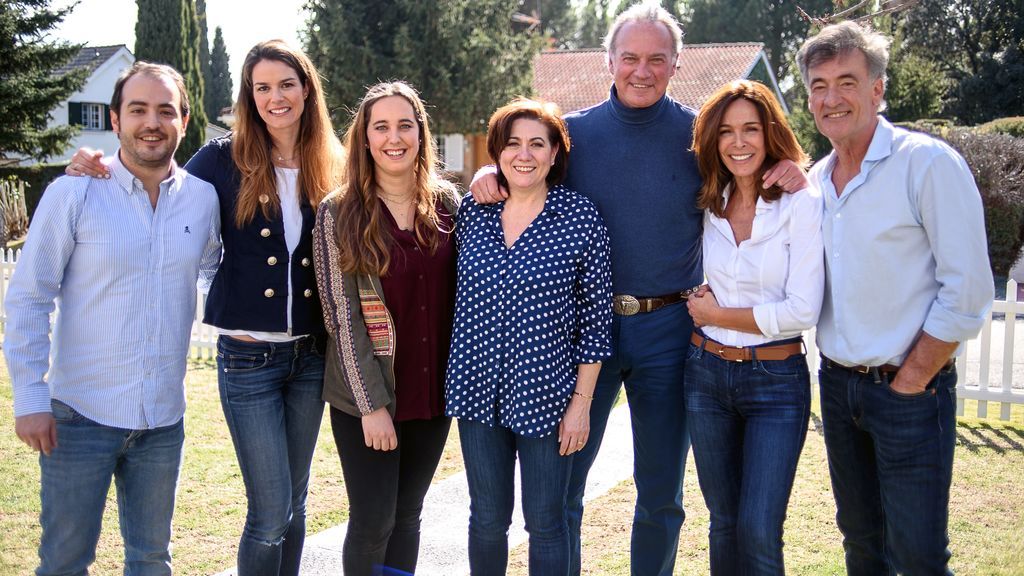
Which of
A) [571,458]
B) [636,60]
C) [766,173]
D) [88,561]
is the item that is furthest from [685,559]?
[88,561]

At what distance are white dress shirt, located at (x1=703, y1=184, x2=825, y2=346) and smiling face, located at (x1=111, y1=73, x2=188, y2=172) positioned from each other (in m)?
2.11

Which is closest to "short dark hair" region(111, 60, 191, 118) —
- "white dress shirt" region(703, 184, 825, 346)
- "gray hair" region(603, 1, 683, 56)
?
"gray hair" region(603, 1, 683, 56)

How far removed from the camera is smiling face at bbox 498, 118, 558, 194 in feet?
10.3

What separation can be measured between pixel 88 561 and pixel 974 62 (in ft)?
123

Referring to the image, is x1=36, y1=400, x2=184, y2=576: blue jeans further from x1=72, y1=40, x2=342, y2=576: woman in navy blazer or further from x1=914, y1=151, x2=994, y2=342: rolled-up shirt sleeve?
x1=914, y1=151, x2=994, y2=342: rolled-up shirt sleeve

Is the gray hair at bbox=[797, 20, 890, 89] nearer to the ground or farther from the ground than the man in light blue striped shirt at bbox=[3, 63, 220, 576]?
farther from the ground

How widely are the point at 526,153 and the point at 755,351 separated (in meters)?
1.13

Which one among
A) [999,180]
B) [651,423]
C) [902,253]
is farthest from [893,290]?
[999,180]

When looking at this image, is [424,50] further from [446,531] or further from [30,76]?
[446,531]

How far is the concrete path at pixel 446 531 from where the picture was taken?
4258 millimetres

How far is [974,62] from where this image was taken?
33.4 metres

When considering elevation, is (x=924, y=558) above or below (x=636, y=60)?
below

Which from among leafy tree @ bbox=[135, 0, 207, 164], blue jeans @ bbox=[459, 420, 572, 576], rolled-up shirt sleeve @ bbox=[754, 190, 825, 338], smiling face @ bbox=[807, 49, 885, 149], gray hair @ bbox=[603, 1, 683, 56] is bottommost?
blue jeans @ bbox=[459, 420, 572, 576]

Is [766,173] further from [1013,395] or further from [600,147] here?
[1013,395]
